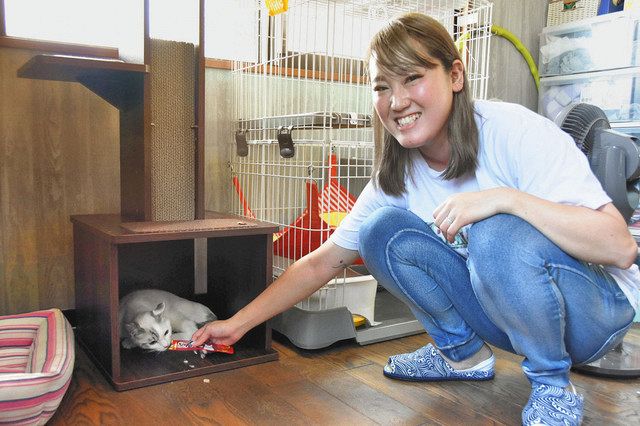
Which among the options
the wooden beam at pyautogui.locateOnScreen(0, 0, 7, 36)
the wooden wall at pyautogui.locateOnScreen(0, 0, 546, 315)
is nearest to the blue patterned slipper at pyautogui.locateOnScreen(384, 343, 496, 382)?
the wooden wall at pyautogui.locateOnScreen(0, 0, 546, 315)

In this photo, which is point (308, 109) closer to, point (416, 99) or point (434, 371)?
point (416, 99)

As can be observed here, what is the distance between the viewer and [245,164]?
5.99 feet

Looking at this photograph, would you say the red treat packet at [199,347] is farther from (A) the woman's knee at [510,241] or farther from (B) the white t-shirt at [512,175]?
→ (A) the woman's knee at [510,241]

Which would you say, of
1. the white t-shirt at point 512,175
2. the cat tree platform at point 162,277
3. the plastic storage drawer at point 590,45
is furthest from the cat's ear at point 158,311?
the plastic storage drawer at point 590,45

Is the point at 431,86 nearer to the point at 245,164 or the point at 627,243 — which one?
the point at 627,243

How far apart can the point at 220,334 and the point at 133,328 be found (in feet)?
0.94

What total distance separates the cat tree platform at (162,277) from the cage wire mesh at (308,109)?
175 mm

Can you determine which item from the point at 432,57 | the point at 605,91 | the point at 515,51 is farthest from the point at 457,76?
the point at 515,51

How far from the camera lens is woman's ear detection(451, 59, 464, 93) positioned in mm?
1048

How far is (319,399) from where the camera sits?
1157mm

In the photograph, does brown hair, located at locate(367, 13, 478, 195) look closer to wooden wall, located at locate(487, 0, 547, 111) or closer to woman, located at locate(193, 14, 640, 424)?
woman, located at locate(193, 14, 640, 424)

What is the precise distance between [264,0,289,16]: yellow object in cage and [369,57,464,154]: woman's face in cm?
58

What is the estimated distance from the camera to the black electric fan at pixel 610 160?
49.3 inches

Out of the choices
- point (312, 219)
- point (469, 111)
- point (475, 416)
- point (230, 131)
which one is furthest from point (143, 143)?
point (475, 416)
